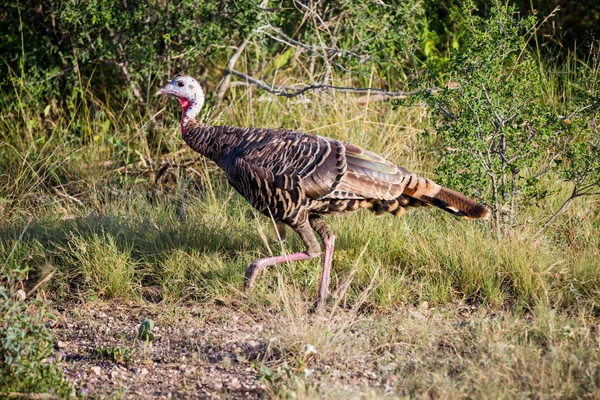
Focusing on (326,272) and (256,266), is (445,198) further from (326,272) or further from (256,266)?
(256,266)

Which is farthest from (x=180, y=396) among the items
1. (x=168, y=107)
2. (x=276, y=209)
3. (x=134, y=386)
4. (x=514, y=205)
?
(x=168, y=107)

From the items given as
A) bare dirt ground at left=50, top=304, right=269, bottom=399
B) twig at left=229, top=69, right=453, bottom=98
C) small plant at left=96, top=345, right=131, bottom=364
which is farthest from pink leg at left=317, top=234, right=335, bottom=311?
twig at left=229, top=69, right=453, bottom=98

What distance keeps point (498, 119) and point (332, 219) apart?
1388 millimetres

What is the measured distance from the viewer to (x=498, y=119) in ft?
17.1

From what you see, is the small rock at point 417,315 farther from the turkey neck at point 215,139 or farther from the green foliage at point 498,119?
the turkey neck at point 215,139

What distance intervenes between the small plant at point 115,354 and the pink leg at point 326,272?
118cm

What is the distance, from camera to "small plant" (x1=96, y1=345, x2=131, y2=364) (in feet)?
13.7

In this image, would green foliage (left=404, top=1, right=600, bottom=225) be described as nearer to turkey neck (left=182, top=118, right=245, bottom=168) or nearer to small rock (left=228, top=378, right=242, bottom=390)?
turkey neck (left=182, top=118, right=245, bottom=168)

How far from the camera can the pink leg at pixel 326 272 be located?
4.83 metres

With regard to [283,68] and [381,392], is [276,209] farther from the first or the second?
[283,68]

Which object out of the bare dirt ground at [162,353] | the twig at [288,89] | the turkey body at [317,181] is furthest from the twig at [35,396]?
the twig at [288,89]

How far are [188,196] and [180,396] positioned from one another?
2940 millimetres

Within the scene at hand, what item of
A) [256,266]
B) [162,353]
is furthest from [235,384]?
[256,266]

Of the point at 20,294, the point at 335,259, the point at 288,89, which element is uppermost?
the point at 288,89
